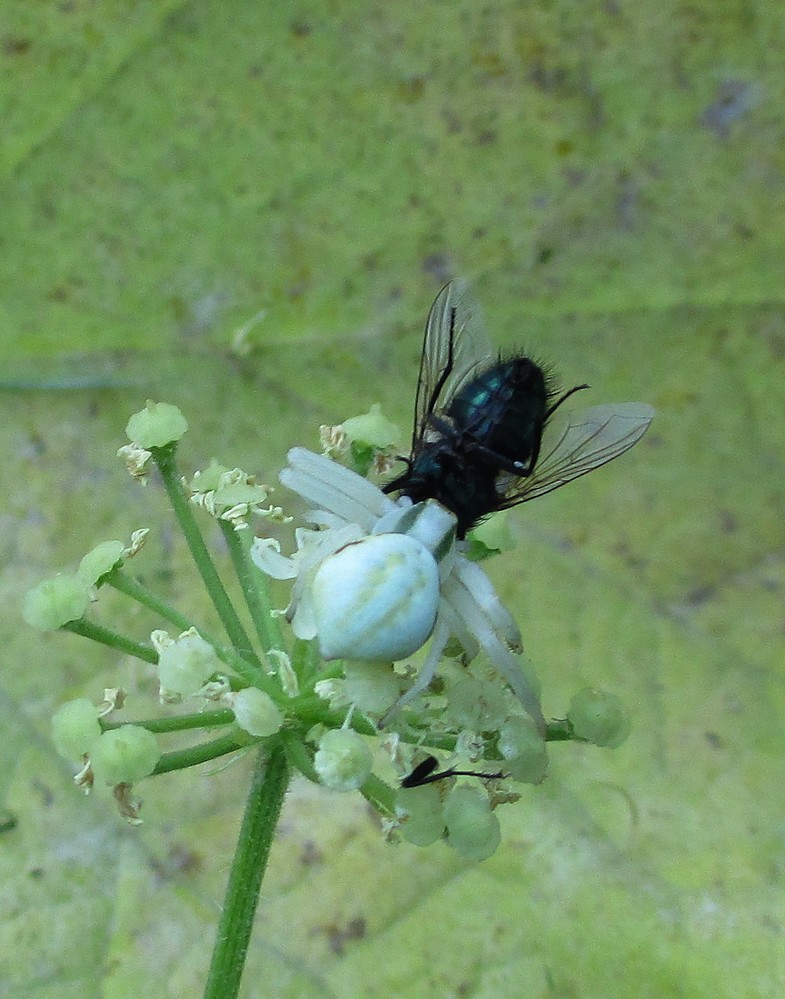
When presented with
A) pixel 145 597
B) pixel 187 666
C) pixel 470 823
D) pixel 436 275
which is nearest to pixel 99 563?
pixel 145 597

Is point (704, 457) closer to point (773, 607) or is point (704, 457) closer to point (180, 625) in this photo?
point (773, 607)

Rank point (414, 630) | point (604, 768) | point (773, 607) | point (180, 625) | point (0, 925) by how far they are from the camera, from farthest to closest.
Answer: point (773, 607) < point (604, 768) < point (0, 925) < point (180, 625) < point (414, 630)

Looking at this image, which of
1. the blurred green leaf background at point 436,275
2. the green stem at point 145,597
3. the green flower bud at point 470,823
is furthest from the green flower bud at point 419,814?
the blurred green leaf background at point 436,275

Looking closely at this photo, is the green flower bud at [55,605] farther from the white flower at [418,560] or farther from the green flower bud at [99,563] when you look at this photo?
the white flower at [418,560]

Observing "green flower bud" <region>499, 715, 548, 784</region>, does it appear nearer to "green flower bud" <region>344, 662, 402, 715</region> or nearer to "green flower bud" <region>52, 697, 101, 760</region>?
"green flower bud" <region>344, 662, 402, 715</region>

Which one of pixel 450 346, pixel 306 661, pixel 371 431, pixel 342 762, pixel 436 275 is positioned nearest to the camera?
pixel 342 762

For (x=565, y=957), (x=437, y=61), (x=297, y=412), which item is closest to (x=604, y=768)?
(x=565, y=957)

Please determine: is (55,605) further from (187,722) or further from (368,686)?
(368,686)
